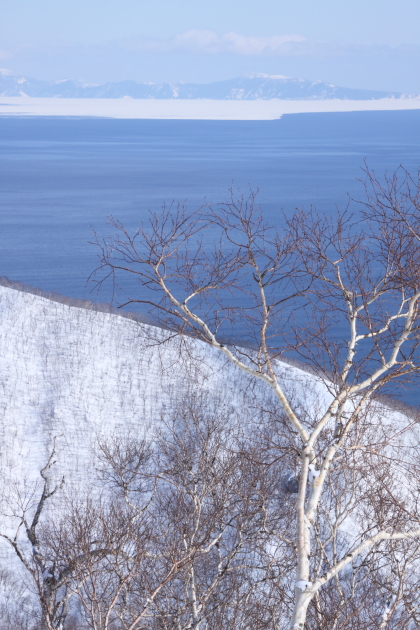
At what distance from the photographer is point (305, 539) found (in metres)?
5.35

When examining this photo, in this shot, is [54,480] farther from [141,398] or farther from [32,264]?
[32,264]

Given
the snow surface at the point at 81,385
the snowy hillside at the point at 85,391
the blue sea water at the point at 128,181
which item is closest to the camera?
the snowy hillside at the point at 85,391

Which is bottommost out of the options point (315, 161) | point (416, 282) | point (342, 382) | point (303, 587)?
point (303, 587)

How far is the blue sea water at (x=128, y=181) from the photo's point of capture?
51.8 meters

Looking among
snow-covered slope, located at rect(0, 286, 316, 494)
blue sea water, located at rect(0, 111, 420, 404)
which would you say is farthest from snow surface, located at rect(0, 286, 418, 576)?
blue sea water, located at rect(0, 111, 420, 404)

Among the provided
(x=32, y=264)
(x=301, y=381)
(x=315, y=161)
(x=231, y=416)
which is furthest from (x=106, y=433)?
(x=315, y=161)

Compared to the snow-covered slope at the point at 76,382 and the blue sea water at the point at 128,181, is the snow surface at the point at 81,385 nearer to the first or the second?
the snow-covered slope at the point at 76,382

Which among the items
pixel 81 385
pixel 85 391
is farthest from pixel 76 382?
pixel 85 391

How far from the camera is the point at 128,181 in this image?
296ft

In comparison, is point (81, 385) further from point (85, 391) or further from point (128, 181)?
point (128, 181)

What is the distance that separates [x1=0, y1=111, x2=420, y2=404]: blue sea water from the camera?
170 feet

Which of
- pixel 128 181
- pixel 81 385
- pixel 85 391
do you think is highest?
pixel 128 181

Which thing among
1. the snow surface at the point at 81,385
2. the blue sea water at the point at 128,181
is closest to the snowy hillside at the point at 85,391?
the snow surface at the point at 81,385

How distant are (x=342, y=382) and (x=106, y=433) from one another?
1727 centimetres
